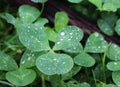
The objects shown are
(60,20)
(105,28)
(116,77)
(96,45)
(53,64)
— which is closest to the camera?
(53,64)

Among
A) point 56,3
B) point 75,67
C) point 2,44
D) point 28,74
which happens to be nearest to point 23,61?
point 28,74

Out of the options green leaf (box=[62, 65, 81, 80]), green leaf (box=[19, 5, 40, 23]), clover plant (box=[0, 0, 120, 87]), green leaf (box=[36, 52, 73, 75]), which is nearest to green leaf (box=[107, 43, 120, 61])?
clover plant (box=[0, 0, 120, 87])

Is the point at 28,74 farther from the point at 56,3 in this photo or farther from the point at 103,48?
the point at 56,3

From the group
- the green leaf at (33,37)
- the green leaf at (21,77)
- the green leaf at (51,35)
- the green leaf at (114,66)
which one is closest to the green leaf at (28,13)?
the green leaf at (51,35)

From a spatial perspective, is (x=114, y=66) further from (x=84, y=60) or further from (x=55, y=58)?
(x=55, y=58)

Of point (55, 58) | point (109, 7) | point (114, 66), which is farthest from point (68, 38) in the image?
point (109, 7)

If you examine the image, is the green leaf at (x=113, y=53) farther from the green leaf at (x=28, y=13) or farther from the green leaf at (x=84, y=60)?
the green leaf at (x=28, y=13)
